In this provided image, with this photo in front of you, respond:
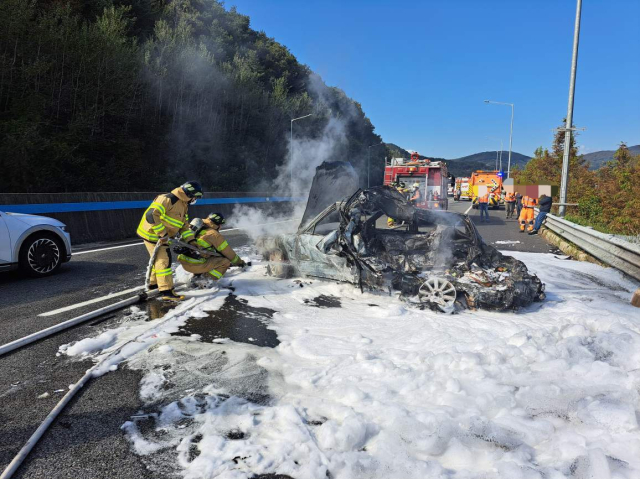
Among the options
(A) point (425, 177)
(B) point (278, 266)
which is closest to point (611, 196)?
(A) point (425, 177)

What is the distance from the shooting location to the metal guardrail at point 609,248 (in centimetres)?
716

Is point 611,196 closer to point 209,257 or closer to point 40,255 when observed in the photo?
point 209,257

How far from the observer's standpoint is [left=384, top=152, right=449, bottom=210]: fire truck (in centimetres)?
1992

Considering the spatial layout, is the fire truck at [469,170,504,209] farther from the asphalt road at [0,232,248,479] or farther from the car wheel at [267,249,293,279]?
the asphalt road at [0,232,248,479]

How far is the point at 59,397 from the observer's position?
3.04 m

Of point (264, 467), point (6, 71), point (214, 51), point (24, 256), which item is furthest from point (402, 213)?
point (214, 51)

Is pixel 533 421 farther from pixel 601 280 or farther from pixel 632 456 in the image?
pixel 601 280

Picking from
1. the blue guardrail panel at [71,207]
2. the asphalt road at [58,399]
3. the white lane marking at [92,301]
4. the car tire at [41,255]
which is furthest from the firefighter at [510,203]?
the asphalt road at [58,399]

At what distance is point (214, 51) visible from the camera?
3688cm

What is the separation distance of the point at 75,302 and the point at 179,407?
3.32 metres

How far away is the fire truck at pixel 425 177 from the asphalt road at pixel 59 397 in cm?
1634

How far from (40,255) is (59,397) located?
4563 millimetres

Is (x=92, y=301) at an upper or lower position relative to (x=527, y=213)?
lower

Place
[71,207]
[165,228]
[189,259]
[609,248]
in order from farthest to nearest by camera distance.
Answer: [71,207], [609,248], [189,259], [165,228]
